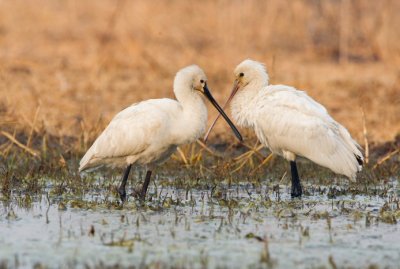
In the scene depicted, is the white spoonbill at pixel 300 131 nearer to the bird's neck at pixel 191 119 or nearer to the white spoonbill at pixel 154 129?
the white spoonbill at pixel 154 129

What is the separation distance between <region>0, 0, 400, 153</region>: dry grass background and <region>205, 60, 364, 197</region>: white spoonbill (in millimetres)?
3333

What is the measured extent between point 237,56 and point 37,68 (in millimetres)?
3716

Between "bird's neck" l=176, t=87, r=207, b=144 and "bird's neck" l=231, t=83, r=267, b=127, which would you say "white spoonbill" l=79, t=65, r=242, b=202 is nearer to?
"bird's neck" l=176, t=87, r=207, b=144

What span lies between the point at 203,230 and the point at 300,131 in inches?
86.7

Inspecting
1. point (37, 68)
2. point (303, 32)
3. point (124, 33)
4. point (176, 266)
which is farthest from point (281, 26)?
point (176, 266)

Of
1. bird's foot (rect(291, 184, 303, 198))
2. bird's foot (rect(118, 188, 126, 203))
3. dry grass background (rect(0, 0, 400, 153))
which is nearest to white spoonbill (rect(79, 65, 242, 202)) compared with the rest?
bird's foot (rect(118, 188, 126, 203))

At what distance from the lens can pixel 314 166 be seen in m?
11.0

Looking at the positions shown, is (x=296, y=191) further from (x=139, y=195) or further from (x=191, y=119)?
(x=139, y=195)

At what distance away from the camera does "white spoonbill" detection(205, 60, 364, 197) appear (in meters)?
8.98

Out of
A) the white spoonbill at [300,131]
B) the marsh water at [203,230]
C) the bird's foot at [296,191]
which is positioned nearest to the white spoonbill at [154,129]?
the marsh water at [203,230]

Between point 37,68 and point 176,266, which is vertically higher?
point 37,68

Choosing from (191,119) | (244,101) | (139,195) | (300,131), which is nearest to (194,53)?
(244,101)

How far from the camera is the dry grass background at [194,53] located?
14484 mm

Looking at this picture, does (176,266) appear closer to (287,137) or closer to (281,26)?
(287,137)
